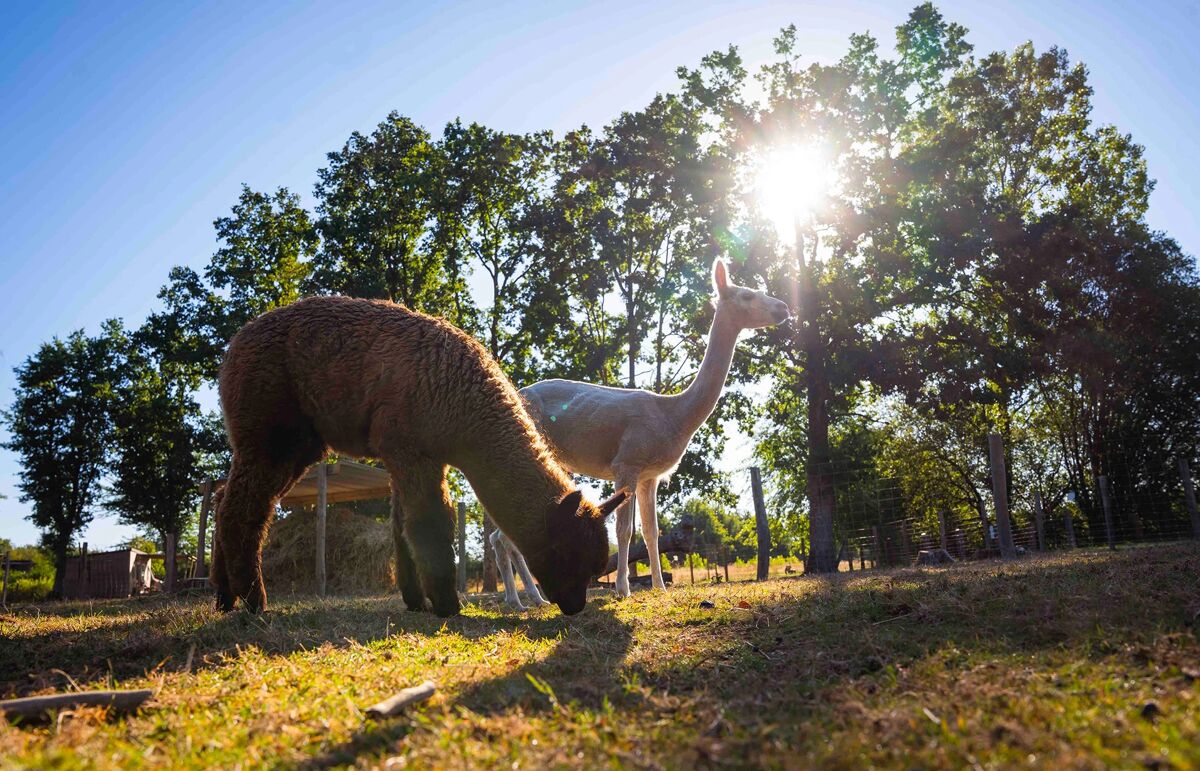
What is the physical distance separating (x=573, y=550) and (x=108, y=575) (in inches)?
1329

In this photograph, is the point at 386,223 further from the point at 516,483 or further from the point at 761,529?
the point at 516,483

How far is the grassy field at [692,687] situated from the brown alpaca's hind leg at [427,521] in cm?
81

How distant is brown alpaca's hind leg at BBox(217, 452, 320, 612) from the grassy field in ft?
3.09

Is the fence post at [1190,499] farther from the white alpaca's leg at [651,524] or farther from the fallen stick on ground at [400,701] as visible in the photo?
the fallen stick on ground at [400,701]

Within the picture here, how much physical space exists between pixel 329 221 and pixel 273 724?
25.2 meters

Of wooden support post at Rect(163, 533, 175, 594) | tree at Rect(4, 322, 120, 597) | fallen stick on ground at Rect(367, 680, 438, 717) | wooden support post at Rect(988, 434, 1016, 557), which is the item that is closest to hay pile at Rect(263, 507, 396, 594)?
wooden support post at Rect(163, 533, 175, 594)

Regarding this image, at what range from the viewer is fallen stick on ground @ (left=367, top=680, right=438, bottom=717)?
2.64 metres

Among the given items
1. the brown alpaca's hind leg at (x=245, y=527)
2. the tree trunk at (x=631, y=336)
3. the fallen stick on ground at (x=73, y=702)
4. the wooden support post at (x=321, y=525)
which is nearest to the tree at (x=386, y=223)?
the tree trunk at (x=631, y=336)

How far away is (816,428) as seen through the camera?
72.0 ft

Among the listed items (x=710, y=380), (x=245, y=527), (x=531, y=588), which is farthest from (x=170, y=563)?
(x=710, y=380)

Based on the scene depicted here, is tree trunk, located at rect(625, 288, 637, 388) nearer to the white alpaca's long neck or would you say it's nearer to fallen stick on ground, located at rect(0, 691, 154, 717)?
the white alpaca's long neck

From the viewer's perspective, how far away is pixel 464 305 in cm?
2769

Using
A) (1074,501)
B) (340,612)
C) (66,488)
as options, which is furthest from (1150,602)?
(66,488)

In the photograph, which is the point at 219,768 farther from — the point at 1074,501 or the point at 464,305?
the point at 1074,501
